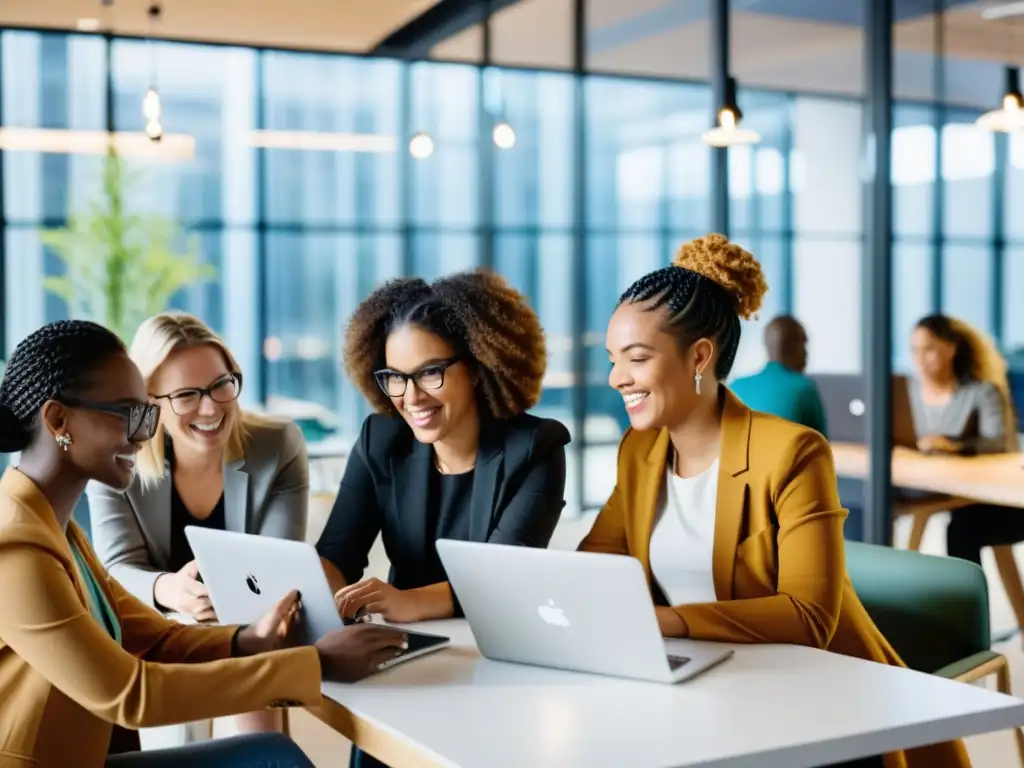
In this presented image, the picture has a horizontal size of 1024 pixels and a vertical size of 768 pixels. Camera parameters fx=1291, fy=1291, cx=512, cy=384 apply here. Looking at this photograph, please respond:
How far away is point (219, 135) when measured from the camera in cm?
963

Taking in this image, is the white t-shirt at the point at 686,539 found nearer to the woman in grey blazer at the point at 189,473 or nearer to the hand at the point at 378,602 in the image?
the hand at the point at 378,602

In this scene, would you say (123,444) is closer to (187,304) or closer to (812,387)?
(812,387)

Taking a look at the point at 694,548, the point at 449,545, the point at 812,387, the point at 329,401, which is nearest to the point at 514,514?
the point at 694,548

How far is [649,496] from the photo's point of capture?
8.50ft

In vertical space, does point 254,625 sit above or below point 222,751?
above

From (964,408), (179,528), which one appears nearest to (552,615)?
(179,528)

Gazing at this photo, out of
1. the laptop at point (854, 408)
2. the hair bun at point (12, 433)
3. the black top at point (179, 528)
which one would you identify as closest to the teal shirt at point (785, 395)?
the laptop at point (854, 408)

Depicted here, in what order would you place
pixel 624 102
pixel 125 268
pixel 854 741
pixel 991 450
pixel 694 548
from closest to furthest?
pixel 854 741, pixel 694 548, pixel 991 450, pixel 624 102, pixel 125 268

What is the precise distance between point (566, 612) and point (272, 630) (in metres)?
0.52

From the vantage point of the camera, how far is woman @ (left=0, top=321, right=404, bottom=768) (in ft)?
6.05

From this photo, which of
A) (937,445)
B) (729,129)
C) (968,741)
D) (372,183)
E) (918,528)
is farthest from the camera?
(372,183)

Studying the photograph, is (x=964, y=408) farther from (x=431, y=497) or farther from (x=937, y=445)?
(x=431, y=497)

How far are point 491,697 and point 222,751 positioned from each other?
53 centimetres

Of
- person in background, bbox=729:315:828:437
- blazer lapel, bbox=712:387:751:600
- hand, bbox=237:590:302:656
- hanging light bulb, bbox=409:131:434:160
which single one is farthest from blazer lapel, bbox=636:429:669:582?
hanging light bulb, bbox=409:131:434:160
